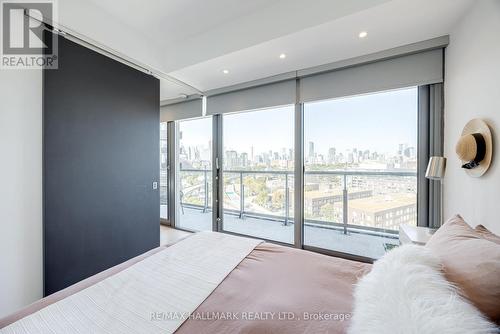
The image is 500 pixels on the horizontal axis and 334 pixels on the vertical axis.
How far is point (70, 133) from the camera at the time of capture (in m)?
2.01

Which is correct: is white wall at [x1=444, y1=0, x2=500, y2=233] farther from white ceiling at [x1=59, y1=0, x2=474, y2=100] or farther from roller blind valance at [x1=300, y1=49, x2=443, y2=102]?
white ceiling at [x1=59, y1=0, x2=474, y2=100]

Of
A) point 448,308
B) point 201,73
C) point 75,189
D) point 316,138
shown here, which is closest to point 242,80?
point 201,73

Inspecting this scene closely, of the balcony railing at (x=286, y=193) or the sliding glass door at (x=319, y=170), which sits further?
the balcony railing at (x=286, y=193)

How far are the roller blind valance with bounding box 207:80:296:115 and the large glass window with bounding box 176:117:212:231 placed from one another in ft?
1.28

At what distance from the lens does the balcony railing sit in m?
2.64

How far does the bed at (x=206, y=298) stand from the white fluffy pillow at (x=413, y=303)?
0.60 feet

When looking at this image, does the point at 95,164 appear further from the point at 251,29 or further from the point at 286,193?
the point at 286,193

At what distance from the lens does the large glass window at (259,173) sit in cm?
317

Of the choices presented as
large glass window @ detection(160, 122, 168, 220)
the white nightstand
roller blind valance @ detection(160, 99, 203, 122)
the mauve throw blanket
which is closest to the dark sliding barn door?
roller blind valance @ detection(160, 99, 203, 122)

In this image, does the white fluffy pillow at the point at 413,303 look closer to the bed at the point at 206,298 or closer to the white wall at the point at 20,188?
the bed at the point at 206,298

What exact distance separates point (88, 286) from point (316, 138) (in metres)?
2.67

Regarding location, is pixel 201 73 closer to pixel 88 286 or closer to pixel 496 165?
pixel 88 286
